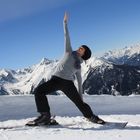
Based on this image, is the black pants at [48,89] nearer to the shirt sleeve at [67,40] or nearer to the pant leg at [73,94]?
the pant leg at [73,94]

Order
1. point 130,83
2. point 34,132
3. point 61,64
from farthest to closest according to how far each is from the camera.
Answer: point 130,83 → point 61,64 → point 34,132

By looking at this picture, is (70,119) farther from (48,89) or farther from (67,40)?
(67,40)

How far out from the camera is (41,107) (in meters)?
10.1

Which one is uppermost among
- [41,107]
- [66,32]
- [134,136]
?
[66,32]

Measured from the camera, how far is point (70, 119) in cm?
1216

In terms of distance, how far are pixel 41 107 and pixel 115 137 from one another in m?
2.38

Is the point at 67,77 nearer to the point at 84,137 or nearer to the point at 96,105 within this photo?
the point at 84,137

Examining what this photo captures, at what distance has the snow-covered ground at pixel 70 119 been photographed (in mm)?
8641

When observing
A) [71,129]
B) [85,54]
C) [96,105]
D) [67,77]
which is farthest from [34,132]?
[96,105]

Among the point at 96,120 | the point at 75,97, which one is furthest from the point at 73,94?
the point at 96,120

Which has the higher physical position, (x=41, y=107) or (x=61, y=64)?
(x=61, y=64)

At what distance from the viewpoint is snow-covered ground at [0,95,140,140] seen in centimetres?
864

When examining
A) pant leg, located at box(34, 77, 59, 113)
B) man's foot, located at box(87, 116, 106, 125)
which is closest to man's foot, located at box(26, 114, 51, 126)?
pant leg, located at box(34, 77, 59, 113)

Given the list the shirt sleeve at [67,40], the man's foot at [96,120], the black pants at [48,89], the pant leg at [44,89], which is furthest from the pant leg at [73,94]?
the shirt sleeve at [67,40]
